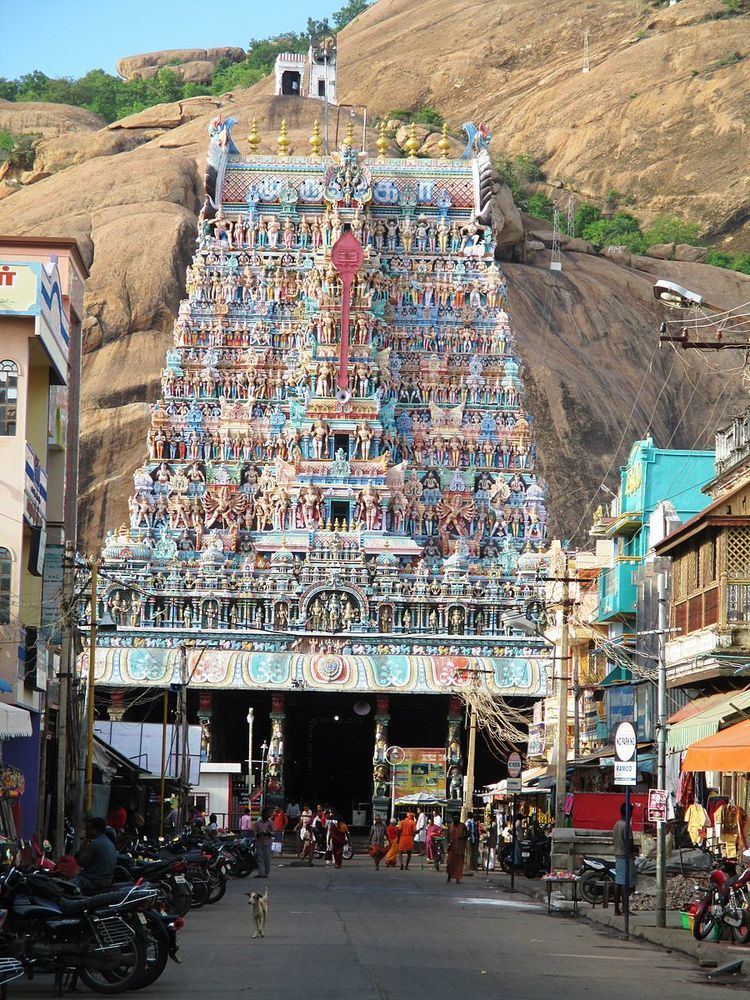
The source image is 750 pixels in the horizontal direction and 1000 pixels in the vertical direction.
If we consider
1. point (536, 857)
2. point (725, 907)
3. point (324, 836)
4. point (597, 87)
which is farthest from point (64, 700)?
point (597, 87)

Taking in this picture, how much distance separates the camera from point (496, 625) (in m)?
81.2

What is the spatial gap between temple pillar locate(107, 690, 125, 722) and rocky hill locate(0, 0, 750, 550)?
24.2m

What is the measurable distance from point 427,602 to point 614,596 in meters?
22.0

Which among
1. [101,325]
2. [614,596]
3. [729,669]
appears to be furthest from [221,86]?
[729,669]

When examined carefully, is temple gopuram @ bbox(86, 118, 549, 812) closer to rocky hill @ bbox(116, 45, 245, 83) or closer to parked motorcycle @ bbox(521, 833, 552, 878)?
parked motorcycle @ bbox(521, 833, 552, 878)

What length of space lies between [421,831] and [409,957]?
44.4 metres

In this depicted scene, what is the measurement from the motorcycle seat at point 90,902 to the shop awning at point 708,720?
55.5 ft

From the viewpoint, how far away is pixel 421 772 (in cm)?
6950

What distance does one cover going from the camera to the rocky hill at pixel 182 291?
346 ft

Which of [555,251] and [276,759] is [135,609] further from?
[555,251]

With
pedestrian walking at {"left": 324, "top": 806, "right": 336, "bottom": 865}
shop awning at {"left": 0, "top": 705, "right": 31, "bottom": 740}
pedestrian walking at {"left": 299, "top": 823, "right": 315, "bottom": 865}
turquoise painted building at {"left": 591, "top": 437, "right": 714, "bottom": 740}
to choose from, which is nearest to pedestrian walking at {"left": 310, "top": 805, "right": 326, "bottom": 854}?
pedestrian walking at {"left": 324, "top": 806, "right": 336, "bottom": 865}

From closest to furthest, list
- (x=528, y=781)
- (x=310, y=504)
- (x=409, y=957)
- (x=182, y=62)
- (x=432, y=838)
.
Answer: (x=409, y=957) → (x=432, y=838) → (x=528, y=781) → (x=310, y=504) → (x=182, y=62)

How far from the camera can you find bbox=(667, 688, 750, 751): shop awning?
120 feet

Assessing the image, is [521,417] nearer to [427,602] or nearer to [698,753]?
[427,602]
